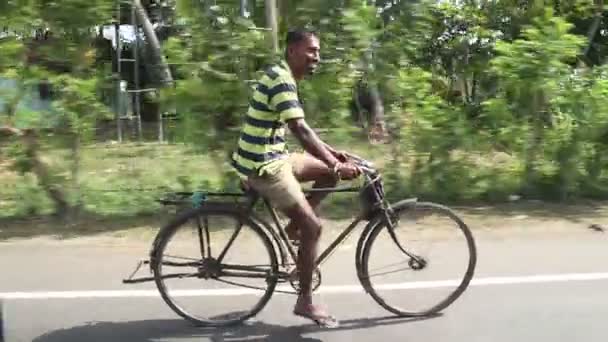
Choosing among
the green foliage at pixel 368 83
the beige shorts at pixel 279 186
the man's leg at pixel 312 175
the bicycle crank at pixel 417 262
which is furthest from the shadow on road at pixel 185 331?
the green foliage at pixel 368 83

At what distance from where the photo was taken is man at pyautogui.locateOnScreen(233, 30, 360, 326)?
432cm

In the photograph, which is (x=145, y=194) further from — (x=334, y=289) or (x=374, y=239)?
(x=374, y=239)

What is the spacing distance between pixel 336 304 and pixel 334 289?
32cm

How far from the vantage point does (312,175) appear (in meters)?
4.76

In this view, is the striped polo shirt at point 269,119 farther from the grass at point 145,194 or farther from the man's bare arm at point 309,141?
the grass at point 145,194

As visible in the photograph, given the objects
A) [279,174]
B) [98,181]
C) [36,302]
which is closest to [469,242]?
[279,174]

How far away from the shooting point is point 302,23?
310 inches

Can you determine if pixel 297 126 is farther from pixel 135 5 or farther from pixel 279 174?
pixel 135 5

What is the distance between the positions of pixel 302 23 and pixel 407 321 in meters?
4.00

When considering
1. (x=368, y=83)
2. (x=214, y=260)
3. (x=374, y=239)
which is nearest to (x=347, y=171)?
(x=374, y=239)

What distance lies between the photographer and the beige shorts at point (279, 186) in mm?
4445

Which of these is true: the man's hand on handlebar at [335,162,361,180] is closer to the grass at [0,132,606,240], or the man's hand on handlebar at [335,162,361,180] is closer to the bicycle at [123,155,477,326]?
the bicycle at [123,155,477,326]

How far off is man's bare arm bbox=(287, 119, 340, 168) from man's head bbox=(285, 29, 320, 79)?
331mm

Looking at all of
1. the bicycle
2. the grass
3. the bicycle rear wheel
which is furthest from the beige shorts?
the grass
